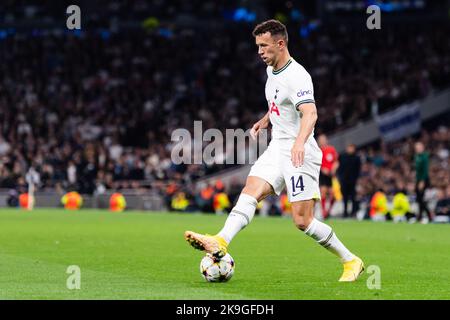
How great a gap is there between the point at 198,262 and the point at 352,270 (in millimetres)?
3185

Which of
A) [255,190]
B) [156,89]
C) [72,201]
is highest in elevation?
[156,89]

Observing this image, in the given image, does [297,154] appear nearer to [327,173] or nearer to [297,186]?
[297,186]

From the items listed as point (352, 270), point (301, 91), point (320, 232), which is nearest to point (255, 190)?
point (320, 232)

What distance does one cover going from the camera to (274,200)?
34.8 meters

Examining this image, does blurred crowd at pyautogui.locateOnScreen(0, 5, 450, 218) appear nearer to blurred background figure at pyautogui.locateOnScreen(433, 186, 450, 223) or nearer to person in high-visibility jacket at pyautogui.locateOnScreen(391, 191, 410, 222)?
person in high-visibility jacket at pyautogui.locateOnScreen(391, 191, 410, 222)

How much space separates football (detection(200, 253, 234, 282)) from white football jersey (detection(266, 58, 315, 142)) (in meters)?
1.49

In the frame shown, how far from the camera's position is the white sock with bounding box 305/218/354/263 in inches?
449

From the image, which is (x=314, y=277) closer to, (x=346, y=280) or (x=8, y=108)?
(x=346, y=280)

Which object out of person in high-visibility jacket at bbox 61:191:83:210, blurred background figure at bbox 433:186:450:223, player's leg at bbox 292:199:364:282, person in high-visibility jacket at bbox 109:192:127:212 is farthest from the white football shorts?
person in high-visibility jacket at bbox 61:191:83:210

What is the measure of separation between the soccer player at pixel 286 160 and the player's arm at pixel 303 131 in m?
0.01

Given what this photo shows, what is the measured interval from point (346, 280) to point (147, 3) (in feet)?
137

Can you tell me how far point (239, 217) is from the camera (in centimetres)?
1134
